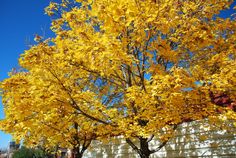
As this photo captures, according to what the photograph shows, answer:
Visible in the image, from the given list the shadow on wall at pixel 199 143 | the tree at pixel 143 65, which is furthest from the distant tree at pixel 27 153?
the tree at pixel 143 65

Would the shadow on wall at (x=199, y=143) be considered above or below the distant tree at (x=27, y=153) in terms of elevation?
above

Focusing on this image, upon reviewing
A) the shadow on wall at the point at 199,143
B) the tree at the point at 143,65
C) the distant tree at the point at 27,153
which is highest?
the tree at the point at 143,65

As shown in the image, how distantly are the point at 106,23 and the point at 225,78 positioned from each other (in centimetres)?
318

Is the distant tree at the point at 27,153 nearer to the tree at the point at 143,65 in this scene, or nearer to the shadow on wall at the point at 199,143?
the shadow on wall at the point at 199,143

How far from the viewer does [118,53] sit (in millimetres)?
6449

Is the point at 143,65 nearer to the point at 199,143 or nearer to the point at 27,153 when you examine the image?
the point at 199,143

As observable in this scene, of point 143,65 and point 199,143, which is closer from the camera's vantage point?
point 143,65

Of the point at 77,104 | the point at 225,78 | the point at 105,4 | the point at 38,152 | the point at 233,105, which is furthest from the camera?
the point at 38,152

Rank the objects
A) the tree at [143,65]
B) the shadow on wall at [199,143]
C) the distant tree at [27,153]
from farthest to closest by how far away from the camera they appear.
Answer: the distant tree at [27,153]
the shadow on wall at [199,143]
the tree at [143,65]

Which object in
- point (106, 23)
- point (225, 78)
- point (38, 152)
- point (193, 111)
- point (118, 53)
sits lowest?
point (38, 152)

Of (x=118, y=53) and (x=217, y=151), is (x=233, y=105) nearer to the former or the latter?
(x=217, y=151)

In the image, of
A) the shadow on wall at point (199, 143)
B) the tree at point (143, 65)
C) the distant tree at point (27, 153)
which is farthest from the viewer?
the distant tree at point (27, 153)

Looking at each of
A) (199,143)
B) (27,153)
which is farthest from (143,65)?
(27,153)

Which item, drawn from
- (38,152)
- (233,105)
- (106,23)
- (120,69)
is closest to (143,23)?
(106,23)
